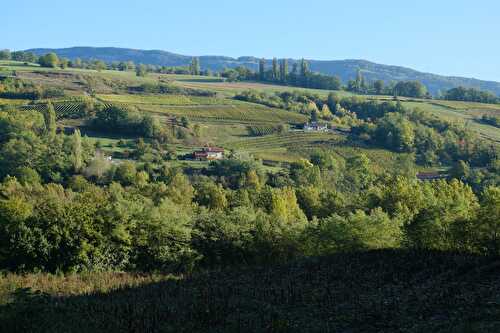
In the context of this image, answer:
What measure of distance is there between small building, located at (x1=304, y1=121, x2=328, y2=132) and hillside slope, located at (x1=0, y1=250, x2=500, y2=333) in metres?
85.3

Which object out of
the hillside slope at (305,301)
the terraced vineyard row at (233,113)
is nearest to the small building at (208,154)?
the terraced vineyard row at (233,113)

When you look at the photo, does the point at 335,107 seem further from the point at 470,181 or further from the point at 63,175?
the point at 63,175

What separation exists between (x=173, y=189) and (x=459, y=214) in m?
31.7

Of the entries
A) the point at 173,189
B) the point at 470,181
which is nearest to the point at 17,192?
the point at 173,189

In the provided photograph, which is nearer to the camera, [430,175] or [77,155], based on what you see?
[77,155]

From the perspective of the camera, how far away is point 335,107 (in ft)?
474

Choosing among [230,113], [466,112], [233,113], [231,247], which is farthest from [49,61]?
[231,247]

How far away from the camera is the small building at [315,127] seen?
383 ft

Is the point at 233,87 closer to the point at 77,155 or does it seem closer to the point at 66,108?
the point at 66,108

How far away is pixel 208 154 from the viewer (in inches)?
3561

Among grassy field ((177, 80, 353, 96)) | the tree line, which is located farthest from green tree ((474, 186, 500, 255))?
grassy field ((177, 80, 353, 96))

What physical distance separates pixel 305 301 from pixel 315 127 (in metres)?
96.0

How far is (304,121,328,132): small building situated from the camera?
117 meters

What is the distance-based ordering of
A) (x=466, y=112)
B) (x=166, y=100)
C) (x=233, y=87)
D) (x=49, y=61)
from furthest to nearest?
(x=49, y=61), (x=233, y=87), (x=466, y=112), (x=166, y=100)
